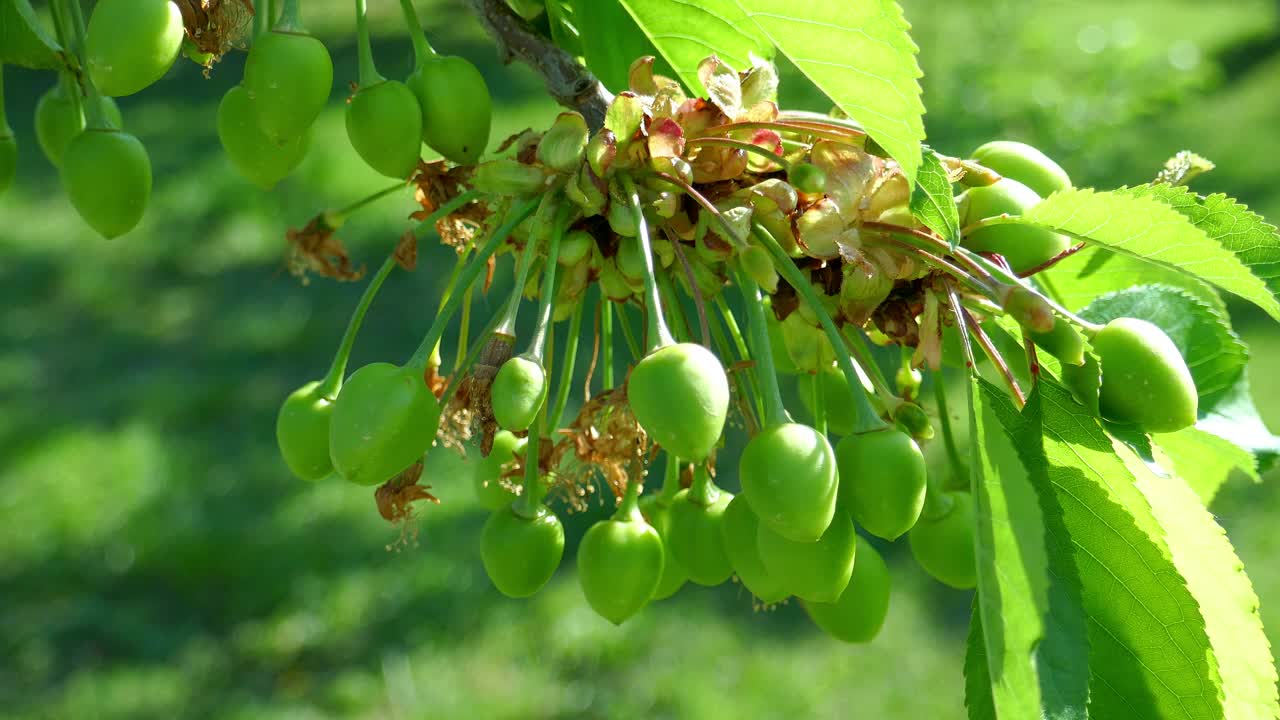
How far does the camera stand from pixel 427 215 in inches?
31.1

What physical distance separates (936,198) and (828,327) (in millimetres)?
86

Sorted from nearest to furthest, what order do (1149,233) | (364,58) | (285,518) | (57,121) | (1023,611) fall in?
(1023,611), (1149,233), (364,58), (57,121), (285,518)

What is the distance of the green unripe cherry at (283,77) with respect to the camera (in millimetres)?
680

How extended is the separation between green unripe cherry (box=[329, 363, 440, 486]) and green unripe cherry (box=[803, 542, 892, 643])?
0.27 m

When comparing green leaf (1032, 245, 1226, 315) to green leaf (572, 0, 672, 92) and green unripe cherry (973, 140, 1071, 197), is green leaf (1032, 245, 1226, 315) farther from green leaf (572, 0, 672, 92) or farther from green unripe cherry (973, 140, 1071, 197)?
green leaf (572, 0, 672, 92)

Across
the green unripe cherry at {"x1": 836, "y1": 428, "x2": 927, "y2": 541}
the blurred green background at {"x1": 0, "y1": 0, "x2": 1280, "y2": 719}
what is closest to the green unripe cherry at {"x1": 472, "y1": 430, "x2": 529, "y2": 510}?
the green unripe cherry at {"x1": 836, "y1": 428, "x2": 927, "y2": 541}

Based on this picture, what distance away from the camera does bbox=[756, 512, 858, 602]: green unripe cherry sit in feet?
2.06

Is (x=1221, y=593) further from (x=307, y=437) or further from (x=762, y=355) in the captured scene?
(x=307, y=437)

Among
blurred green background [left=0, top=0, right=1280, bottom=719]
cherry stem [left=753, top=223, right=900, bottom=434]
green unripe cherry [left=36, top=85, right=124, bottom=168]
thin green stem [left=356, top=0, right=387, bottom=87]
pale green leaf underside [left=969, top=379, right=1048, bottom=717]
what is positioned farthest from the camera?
blurred green background [left=0, top=0, right=1280, bottom=719]

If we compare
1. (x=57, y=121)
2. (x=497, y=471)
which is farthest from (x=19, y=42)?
(x=497, y=471)

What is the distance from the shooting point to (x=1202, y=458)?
2.63 feet

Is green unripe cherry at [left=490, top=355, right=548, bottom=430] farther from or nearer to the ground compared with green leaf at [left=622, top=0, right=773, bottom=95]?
nearer to the ground

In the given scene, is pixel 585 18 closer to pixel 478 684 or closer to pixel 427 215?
pixel 427 215

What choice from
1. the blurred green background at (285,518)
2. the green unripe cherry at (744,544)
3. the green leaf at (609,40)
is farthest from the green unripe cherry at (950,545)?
the blurred green background at (285,518)
